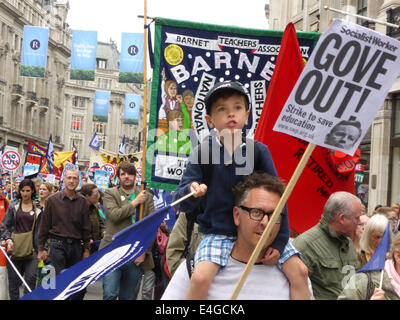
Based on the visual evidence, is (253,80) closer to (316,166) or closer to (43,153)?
(316,166)

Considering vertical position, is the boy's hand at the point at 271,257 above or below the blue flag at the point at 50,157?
above

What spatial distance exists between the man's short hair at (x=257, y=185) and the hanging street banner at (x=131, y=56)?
85.3 feet

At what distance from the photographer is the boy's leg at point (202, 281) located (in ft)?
10.9

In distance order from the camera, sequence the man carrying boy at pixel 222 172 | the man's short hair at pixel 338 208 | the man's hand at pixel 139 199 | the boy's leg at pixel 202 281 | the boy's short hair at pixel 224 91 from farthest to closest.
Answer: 1. the man's hand at pixel 139 199
2. the man's short hair at pixel 338 208
3. the boy's short hair at pixel 224 91
4. the man carrying boy at pixel 222 172
5. the boy's leg at pixel 202 281

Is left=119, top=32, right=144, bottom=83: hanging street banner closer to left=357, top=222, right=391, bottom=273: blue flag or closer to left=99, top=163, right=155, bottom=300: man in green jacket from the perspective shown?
left=99, top=163, right=155, bottom=300: man in green jacket

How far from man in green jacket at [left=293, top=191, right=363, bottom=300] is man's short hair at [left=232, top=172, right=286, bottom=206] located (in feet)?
6.22

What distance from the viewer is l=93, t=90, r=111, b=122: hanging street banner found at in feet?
171

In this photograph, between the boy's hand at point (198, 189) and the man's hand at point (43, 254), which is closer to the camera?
the boy's hand at point (198, 189)

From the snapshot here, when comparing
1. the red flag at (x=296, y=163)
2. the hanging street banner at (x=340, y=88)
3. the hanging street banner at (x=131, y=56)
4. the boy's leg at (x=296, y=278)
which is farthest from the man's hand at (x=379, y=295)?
the hanging street banner at (x=131, y=56)

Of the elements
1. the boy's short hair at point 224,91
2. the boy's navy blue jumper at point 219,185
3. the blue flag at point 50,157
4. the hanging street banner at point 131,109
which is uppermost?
the hanging street banner at point 131,109

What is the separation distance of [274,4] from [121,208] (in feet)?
98.8

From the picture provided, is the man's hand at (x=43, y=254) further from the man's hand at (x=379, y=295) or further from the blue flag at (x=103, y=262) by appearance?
the man's hand at (x=379, y=295)

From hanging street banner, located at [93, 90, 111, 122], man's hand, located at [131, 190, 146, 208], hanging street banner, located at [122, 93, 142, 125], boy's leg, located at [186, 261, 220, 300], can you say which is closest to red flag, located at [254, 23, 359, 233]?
man's hand, located at [131, 190, 146, 208]
